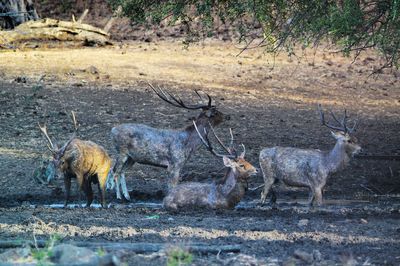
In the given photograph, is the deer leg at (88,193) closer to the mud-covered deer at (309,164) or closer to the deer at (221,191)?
the deer at (221,191)

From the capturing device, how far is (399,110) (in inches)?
832

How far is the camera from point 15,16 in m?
26.3

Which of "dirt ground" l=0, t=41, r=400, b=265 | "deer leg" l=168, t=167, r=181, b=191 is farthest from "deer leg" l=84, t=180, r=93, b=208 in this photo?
"deer leg" l=168, t=167, r=181, b=191

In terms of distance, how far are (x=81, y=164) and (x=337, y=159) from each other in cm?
355

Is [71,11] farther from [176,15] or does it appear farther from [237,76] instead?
[176,15]

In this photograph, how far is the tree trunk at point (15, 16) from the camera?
25.9 m

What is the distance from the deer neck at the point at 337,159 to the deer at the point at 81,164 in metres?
3.06

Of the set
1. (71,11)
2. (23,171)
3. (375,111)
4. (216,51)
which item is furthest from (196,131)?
(71,11)

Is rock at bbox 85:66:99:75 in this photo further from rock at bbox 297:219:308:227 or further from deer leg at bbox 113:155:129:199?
rock at bbox 297:219:308:227

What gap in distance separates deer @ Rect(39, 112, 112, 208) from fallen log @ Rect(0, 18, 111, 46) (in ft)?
39.5

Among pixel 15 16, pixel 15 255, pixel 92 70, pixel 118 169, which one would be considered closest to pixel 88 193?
pixel 118 169

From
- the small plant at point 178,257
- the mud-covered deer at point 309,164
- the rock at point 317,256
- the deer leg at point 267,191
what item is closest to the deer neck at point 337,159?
the mud-covered deer at point 309,164

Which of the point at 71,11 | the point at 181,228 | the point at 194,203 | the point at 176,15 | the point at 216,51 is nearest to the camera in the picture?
the point at 181,228

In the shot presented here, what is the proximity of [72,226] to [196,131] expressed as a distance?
13.5 ft
